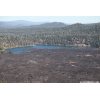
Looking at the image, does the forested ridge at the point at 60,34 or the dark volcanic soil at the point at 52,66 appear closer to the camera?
the dark volcanic soil at the point at 52,66

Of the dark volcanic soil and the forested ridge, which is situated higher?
the forested ridge

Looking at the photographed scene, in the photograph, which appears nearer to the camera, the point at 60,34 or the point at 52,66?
Result: the point at 52,66

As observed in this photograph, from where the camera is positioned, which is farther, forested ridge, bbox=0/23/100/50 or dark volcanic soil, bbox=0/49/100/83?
forested ridge, bbox=0/23/100/50

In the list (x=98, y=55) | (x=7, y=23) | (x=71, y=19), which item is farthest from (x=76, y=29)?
(x=7, y=23)
